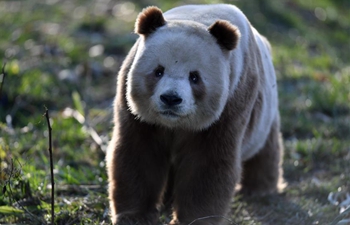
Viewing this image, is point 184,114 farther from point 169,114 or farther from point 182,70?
point 182,70

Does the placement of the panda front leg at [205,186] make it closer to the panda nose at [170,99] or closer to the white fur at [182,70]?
the white fur at [182,70]

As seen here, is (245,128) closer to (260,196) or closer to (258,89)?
(258,89)

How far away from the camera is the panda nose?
436 centimetres

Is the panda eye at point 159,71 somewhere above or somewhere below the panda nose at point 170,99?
above

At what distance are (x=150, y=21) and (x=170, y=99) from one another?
70cm

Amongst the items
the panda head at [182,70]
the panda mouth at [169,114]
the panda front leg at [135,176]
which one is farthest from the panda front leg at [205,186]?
the panda mouth at [169,114]

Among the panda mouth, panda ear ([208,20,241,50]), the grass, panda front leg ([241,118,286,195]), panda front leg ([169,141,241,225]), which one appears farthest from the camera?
panda front leg ([241,118,286,195])

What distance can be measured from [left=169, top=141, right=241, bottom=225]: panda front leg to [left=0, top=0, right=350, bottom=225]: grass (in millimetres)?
395

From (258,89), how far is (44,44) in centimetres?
529

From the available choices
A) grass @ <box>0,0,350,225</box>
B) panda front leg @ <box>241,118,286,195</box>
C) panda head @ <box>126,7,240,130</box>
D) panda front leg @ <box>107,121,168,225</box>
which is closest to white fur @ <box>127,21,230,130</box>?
panda head @ <box>126,7,240,130</box>

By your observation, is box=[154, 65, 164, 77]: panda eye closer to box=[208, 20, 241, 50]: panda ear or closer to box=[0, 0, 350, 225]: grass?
box=[208, 20, 241, 50]: panda ear

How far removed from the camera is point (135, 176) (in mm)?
5020

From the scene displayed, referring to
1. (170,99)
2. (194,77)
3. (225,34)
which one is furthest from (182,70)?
(225,34)

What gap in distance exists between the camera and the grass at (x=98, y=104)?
18.0ft
